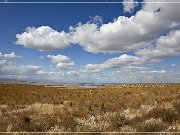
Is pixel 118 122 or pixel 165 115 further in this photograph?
pixel 165 115

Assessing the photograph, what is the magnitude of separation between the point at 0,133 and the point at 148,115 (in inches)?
308

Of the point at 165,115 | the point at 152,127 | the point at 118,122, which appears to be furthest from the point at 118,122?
the point at 165,115

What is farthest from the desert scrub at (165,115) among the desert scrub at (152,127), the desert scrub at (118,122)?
the desert scrub at (118,122)

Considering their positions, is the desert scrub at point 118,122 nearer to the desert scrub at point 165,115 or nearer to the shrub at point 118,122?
the shrub at point 118,122

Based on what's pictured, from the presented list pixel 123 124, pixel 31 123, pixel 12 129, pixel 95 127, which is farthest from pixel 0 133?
pixel 123 124

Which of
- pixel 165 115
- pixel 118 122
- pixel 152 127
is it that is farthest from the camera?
pixel 165 115

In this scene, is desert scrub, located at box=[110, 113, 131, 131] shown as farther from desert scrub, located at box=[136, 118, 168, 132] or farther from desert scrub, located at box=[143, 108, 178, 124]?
desert scrub, located at box=[143, 108, 178, 124]

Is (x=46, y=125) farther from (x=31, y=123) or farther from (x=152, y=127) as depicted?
(x=152, y=127)

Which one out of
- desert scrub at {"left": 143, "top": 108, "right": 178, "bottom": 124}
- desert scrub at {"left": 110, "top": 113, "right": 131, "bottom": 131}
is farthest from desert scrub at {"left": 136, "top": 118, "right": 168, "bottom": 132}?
desert scrub at {"left": 110, "top": 113, "right": 131, "bottom": 131}

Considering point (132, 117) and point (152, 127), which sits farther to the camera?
point (132, 117)

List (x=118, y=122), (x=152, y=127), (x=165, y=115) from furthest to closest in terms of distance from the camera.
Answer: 1. (x=165, y=115)
2. (x=118, y=122)
3. (x=152, y=127)

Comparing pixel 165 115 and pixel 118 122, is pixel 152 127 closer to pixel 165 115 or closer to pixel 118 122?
pixel 118 122

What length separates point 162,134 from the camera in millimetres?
11383

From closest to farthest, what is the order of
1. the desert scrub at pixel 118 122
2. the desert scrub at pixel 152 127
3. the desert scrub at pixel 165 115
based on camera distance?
the desert scrub at pixel 152 127, the desert scrub at pixel 118 122, the desert scrub at pixel 165 115
